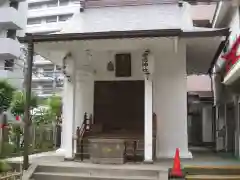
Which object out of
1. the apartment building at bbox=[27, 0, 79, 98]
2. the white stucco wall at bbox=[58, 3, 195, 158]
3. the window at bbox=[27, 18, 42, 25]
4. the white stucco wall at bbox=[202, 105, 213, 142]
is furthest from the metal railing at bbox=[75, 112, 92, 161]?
the window at bbox=[27, 18, 42, 25]

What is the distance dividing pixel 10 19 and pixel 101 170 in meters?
23.2

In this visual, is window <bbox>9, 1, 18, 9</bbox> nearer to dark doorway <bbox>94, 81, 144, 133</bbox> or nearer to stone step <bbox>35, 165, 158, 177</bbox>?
dark doorway <bbox>94, 81, 144, 133</bbox>

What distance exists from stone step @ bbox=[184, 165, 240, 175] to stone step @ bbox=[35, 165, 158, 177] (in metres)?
0.95

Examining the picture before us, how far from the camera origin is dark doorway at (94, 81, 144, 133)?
12852 mm

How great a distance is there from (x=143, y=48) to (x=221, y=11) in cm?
→ 470

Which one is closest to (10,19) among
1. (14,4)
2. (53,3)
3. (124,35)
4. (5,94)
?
(14,4)

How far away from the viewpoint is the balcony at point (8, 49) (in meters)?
28.7

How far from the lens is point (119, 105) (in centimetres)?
1312

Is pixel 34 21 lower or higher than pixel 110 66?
higher

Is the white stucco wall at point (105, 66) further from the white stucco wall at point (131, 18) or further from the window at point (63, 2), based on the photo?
the window at point (63, 2)

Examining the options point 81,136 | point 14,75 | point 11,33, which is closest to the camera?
point 81,136

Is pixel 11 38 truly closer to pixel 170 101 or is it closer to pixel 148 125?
pixel 170 101

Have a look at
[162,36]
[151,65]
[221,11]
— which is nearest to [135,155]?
[151,65]

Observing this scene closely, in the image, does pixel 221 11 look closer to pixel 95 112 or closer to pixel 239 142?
pixel 239 142
